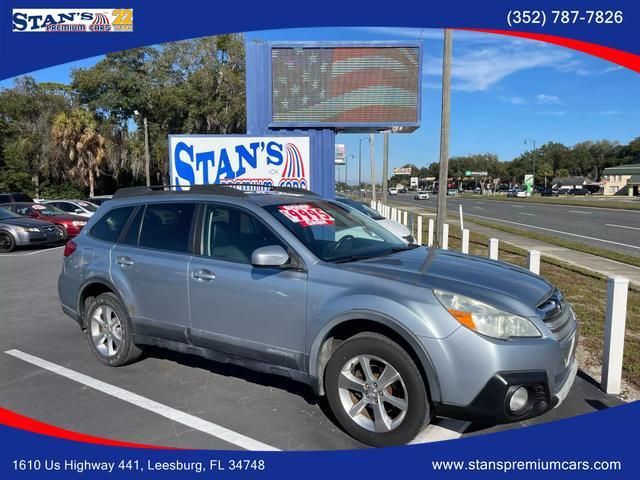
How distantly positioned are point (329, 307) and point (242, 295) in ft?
2.63

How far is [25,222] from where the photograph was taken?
14211 millimetres

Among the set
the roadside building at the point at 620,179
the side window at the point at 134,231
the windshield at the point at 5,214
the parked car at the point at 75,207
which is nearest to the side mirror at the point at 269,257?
the side window at the point at 134,231

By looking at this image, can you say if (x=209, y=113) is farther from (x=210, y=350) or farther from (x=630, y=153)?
(x=630, y=153)

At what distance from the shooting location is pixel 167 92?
35562 millimetres

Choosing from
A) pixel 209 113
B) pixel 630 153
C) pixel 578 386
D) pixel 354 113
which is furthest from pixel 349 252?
pixel 630 153

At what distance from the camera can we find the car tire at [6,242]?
13.7 m

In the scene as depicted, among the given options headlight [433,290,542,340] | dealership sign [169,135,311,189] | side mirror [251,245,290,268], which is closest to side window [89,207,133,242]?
side mirror [251,245,290,268]

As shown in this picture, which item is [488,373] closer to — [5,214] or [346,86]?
[346,86]

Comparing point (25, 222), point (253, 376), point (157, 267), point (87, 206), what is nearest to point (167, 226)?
point (157, 267)

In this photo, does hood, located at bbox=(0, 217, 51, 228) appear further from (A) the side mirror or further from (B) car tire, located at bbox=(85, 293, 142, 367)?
(A) the side mirror

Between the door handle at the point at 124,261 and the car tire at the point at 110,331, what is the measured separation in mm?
348

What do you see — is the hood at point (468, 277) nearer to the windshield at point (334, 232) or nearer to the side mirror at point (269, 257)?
the windshield at point (334, 232)

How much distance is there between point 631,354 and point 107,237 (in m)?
5.44

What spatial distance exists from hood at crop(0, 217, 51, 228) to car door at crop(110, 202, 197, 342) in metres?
11.0
